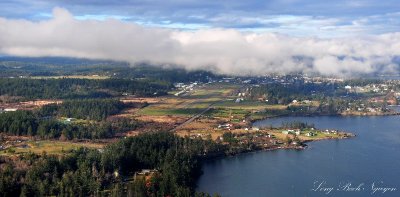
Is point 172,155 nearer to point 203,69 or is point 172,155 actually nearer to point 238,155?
point 238,155

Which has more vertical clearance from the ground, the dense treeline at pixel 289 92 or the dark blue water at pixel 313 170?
the dense treeline at pixel 289 92

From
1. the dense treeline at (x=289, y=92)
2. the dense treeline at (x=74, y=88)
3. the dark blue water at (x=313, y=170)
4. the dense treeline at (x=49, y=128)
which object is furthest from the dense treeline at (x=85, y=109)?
the dense treeline at (x=289, y=92)

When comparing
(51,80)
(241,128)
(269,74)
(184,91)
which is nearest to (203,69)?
(269,74)

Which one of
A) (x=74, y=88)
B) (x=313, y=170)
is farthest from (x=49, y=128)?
(x=74, y=88)

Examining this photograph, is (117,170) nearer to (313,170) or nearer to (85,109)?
(313,170)

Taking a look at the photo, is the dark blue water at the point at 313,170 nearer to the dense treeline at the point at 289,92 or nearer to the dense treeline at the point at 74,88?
the dense treeline at the point at 289,92

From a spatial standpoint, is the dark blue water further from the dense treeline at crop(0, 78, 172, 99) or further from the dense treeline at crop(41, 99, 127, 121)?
the dense treeline at crop(0, 78, 172, 99)
